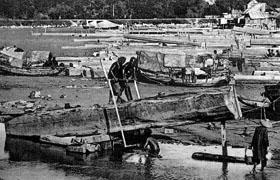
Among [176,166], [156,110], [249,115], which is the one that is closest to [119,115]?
[156,110]

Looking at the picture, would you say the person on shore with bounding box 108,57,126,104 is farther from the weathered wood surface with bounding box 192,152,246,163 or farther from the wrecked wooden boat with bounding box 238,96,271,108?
the wrecked wooden boat with bounding box 238,96,271,108

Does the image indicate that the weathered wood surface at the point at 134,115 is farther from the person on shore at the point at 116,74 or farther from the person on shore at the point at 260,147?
the person on shore at the point at 260,147

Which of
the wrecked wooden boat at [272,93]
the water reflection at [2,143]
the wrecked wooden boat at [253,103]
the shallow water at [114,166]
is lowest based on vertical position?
the water reflection at [2,143]

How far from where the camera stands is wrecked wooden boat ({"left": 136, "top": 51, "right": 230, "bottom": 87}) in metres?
32.3

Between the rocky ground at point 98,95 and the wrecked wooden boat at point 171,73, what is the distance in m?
0.49

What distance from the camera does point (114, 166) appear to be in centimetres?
1423

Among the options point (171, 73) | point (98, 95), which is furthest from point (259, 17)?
point (98, 95)

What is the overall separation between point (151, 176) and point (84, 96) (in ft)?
48.9

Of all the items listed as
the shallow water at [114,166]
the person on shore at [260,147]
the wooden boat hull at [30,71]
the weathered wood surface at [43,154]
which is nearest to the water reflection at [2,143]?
the shallow water at [114,166]

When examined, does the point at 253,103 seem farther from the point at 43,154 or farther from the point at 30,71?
the point at 30,71

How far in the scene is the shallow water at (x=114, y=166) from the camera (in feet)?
43.9

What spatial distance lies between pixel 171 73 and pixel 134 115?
58.9ft

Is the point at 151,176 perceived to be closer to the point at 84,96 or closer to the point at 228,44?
the point at 84,96

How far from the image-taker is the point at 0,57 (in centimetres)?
4262
